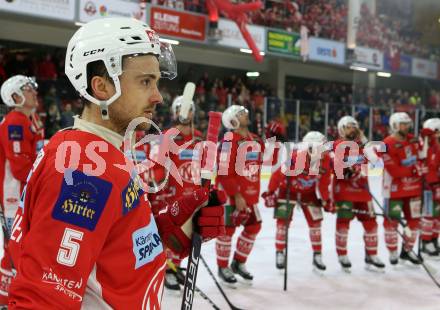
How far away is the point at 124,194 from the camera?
1.14 metres

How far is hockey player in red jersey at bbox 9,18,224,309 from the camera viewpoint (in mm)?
1034

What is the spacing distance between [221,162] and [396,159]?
168 cm

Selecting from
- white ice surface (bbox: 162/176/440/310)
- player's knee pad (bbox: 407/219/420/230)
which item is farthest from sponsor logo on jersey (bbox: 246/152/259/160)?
player's knee pad (bbox: 407/219/420/230)

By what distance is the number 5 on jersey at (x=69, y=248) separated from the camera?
1.03 meters

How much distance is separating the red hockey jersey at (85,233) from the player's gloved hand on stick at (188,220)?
0.32 metres

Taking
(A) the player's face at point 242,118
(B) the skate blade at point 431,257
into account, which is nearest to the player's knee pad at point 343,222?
(B) the skate blade at point 431,257

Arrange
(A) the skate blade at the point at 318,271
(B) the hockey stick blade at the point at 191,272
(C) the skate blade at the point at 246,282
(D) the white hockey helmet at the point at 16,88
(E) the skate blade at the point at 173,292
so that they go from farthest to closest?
(A) the skate blade at the point at 318,271, (C) the skate blade at the point at 246,282, (E) the skate blade at the point at 173,292, (D) the white hockey helmet at the point at 16,88, (B) the hockey stick blade at the point at 191,272

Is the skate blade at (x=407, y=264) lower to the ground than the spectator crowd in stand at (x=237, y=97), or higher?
lower

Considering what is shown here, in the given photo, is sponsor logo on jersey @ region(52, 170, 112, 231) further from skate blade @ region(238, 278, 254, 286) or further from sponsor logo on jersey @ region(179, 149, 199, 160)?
skate blade @ region(238, 278, 254, 286)

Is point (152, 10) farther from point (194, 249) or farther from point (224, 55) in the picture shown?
point (194, 249)

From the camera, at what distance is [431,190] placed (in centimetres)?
537

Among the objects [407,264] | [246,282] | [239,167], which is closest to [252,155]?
[239,167]

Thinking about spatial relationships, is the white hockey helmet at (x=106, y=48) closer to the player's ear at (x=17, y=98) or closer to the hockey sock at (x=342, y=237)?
the player's ear at (x=17, y=98)

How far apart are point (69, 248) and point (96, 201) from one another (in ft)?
0.33
